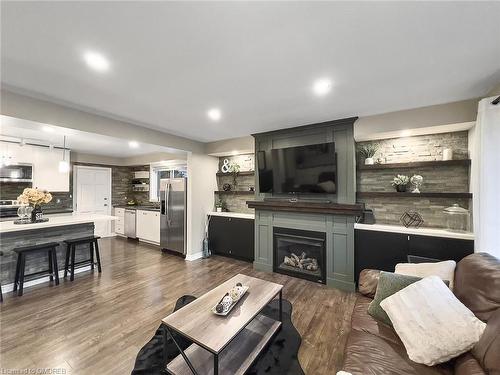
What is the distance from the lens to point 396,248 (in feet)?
9.16

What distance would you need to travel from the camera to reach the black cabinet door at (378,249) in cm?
277

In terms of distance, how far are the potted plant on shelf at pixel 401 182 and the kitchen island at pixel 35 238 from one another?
4822 mm

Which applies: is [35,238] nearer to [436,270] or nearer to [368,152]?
[436,270]

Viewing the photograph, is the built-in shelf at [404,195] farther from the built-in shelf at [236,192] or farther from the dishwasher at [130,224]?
the dishwasher at [130,224]

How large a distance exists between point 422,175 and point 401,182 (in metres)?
0.32

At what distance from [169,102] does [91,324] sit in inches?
103

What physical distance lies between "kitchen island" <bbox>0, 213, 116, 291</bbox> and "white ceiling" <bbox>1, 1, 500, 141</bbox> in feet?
6.32


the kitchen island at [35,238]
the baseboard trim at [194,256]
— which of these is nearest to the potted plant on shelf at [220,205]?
the baseboard trim at [194,256]

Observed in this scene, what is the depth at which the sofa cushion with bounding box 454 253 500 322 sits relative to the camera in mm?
1286

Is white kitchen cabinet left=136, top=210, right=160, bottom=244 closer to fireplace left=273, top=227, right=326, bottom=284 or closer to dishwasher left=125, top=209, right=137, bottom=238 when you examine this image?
dishwasher left=125, top=209, right=137, bottom=238

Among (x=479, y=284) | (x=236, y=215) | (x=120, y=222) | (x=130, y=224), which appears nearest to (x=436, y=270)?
(x=479, y=284)

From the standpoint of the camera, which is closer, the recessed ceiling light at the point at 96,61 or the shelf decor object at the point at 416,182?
the recessed ceiling light at the point at 96,61

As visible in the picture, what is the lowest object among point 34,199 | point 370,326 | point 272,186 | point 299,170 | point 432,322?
point 370,326

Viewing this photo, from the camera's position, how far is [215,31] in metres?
1.40
